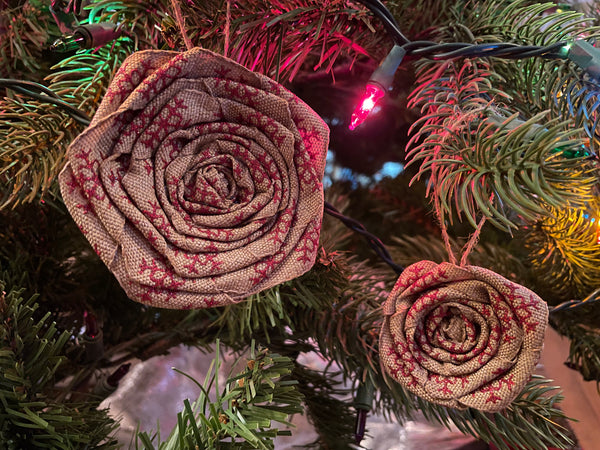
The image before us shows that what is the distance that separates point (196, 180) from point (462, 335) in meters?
0.16

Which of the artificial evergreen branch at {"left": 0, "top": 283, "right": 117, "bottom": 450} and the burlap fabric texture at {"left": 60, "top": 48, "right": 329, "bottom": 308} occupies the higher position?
the burlap fabric texture at {"left": 60, "top": 48, "right": 329, "bottom": 308}

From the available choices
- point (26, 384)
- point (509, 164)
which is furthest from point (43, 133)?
point (509, 164)

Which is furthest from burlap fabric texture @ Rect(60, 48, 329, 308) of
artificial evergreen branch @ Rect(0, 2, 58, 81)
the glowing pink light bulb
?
artificial evergreen branch @ Rect(0, 2, 58, 81)

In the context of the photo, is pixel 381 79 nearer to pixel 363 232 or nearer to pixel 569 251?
pixel 363 232

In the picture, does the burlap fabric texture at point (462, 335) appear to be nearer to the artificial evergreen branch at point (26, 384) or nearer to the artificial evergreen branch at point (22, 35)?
the artificial evergreen branch at point (26, 384)

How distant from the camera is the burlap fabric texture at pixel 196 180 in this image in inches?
8.5

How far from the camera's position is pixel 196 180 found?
231 millimetres

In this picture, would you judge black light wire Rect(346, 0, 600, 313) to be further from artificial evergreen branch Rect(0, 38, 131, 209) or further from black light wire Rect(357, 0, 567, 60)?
artificial evergreen branch Rect(0, 38, 131, 209)

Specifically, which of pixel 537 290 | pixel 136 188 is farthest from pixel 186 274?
pixel 537 290

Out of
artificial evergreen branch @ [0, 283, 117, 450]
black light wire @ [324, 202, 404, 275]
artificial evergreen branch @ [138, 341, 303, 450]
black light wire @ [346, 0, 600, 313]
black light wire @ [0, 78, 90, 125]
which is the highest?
black light wire @ [346, 0, 600, 313]

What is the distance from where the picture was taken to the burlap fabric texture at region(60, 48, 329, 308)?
0.21m

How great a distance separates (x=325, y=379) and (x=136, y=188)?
262 mm

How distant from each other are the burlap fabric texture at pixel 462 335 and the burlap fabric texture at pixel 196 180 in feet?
0.24

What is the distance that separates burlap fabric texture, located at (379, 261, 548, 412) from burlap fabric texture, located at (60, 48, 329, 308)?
7 centimetres
